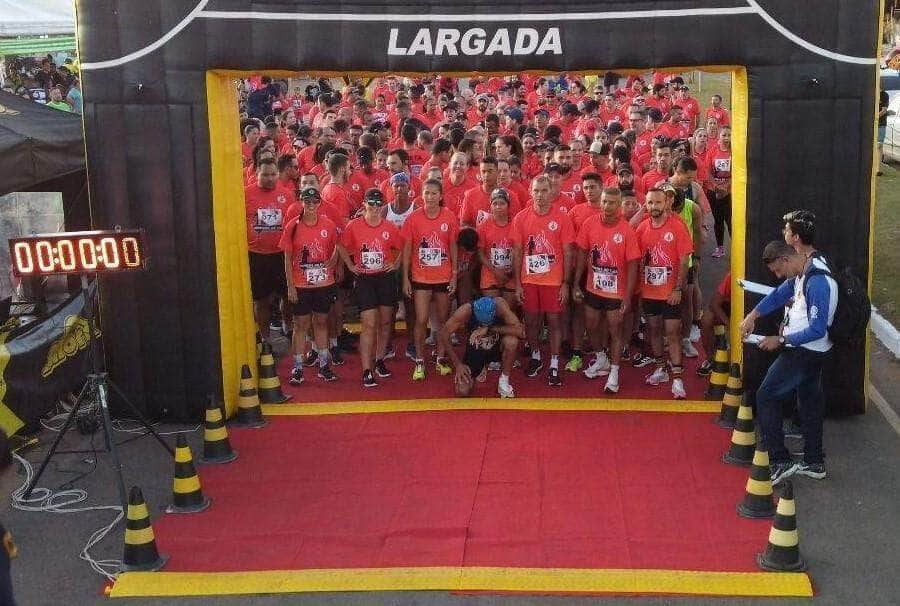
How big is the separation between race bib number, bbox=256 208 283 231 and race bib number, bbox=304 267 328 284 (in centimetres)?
104

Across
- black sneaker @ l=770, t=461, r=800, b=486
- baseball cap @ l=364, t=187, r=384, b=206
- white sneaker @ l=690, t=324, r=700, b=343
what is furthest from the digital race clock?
white sneaker @ l=690, t=324, r=700, b=343

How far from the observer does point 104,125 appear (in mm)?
8742

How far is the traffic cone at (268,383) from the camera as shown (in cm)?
953

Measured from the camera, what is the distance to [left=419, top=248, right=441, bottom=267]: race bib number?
32.4ft

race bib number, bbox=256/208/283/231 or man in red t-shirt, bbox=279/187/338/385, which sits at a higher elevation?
race bib number, bbox=256/208/283/231

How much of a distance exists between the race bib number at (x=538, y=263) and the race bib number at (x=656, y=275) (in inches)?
36.6

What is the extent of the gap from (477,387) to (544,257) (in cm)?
139

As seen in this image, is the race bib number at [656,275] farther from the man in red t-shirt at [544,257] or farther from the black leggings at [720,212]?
the black leggings at [720,212]

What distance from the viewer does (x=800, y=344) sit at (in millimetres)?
7168

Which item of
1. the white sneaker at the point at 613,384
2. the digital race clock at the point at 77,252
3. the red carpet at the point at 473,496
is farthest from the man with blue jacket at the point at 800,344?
the digital race clock at the point at 77,252

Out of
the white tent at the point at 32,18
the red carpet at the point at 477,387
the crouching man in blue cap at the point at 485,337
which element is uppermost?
the white tent at the point at 32,18

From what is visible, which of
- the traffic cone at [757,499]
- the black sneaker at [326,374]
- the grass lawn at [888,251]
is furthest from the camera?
the grass lawn at [888,251]

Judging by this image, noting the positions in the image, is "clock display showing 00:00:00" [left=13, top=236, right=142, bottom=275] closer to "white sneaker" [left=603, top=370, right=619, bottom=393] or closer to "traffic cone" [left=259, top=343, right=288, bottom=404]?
"traffic cone" [left=259, top=343, right=288, bottom=404]

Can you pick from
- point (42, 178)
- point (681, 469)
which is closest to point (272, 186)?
point (42, 178)
